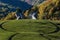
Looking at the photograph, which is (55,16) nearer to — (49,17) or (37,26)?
(49,17)

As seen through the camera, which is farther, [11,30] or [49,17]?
[49,17]

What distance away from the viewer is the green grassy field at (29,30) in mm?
9703

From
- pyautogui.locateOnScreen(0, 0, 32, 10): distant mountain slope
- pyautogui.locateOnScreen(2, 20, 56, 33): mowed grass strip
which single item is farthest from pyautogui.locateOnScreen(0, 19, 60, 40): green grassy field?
pyautogui.locateOnScreen(0, 0, 32, 10): distant mountain slope

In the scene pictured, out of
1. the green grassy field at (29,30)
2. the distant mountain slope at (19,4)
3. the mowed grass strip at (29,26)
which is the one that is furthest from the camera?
the distant mountain slope at (19,4)

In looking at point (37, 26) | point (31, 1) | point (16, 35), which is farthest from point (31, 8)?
point (16, 35)

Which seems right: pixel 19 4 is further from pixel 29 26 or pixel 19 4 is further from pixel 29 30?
pixel 29 30

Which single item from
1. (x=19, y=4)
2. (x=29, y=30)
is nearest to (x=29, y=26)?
(x=29, y=30)

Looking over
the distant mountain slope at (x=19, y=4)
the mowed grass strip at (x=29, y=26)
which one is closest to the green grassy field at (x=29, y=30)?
the mowed grass strip at (x=29, y=26)

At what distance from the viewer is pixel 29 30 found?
10562mm

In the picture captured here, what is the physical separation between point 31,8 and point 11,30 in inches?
201

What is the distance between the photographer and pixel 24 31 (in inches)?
411

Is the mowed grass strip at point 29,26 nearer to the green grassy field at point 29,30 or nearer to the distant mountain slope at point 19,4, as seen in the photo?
the green grassy field at point 29,30

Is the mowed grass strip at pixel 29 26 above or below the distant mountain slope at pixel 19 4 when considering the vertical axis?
below

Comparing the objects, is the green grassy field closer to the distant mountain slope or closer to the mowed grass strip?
the mowed grass strip
